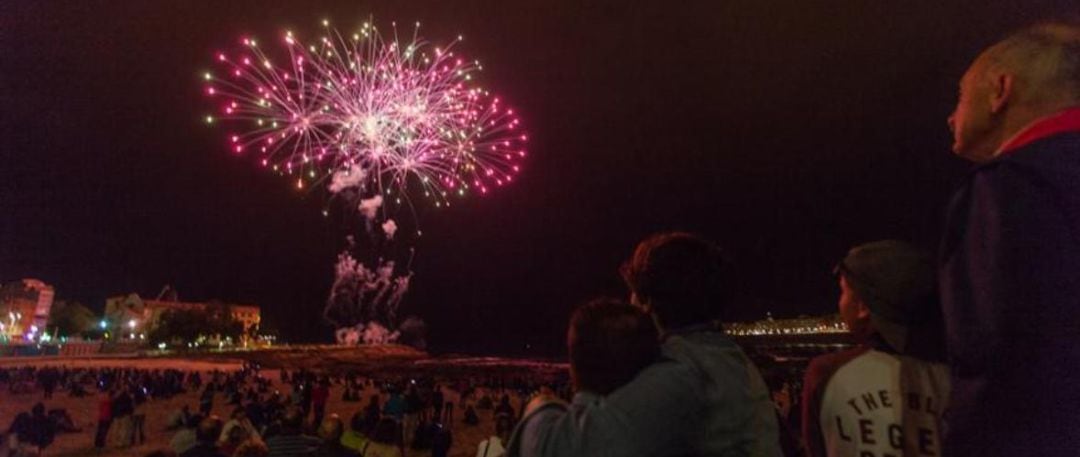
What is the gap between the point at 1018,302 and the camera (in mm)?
1377

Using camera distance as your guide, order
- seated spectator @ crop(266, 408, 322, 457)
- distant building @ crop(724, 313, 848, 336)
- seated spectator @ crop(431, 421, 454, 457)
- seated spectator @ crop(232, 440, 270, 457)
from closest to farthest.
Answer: seated spectator @ crop(232, 440, 270, 457)
seated spectator @ crop(266, 408, 322, 457)
seated spectator @ crop(431, 421, 454, 457)
distant building @ crop(724, 313, 848, 336)

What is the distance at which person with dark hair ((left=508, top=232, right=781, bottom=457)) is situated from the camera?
162cm

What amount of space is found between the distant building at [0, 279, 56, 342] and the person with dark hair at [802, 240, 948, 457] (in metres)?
119

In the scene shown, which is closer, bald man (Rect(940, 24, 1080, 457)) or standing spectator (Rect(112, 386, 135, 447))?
bald man (Rect(940, 24, 1080, 457))

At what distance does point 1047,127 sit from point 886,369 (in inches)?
40.1

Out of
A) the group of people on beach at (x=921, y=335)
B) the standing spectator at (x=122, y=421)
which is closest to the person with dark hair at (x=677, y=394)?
the group of people on beach at (x=921, y=335)

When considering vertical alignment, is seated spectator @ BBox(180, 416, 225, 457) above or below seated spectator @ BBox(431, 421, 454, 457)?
above

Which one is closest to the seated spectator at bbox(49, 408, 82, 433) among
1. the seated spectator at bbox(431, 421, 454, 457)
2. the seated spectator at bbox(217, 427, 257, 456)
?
the seated spectator at bbox(431, 421, 454, 457)

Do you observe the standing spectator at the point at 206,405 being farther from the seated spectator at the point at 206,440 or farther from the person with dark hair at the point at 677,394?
the person with dark hair at the point at 677,394

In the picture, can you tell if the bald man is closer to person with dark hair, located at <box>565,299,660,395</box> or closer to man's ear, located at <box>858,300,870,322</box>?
person with dark hair, located at <box>565,299,660,395</box>

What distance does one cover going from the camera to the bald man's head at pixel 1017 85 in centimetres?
167

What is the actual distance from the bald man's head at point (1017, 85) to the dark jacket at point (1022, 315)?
0.84 feet

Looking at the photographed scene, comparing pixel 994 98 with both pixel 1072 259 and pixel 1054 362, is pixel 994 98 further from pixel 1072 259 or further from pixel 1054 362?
pixel 1054 362

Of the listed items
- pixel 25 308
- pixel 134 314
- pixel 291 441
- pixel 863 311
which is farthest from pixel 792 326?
pixel 863 311
